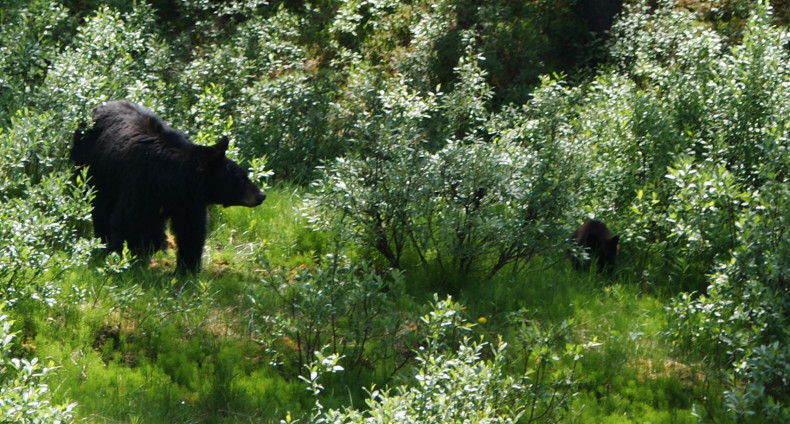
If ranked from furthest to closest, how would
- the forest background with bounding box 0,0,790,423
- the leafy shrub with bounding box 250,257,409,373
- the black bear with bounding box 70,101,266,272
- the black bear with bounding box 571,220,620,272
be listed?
the black bear with bounding box 571,220,620,272, the black bear with bounding box 70,101,266,272, the leafy shrub with bounding box 250,257,409,373, the forest background with bounding box 0,0,790,423

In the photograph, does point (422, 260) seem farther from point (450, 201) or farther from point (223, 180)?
point (223, 180)

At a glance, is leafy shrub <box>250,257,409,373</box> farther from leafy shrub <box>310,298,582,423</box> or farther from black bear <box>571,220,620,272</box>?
black bear <box>571,220,620,272</box>

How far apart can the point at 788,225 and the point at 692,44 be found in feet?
13.9

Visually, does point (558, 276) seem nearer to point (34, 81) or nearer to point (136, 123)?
point (136, 123)

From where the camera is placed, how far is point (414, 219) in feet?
29.9

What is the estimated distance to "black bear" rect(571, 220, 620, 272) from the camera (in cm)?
951

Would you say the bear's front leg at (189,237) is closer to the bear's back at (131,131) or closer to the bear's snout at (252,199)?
the bear's snout at (252,199)

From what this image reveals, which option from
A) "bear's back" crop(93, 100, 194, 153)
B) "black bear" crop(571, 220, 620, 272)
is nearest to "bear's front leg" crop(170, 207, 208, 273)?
"bear's back" crop(93, 100, 194, 153)

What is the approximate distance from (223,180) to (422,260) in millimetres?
1991

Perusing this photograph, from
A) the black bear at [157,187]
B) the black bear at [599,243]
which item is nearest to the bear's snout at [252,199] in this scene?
the black bear at [157,187]

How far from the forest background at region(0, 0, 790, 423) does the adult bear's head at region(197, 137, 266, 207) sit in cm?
67

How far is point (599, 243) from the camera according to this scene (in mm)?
9672

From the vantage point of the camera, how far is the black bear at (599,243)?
951 cm

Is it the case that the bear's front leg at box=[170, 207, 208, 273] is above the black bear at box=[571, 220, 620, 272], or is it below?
below
